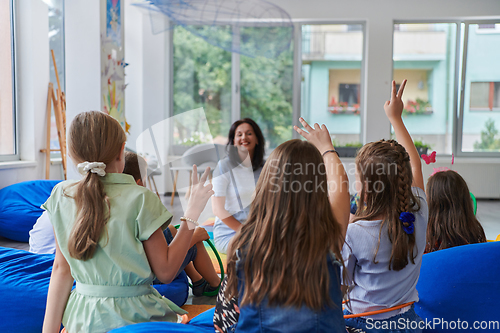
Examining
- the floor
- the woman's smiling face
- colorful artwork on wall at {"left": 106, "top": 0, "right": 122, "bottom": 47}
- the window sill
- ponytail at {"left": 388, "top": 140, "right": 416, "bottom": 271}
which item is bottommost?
the floor

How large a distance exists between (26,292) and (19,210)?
2042mm

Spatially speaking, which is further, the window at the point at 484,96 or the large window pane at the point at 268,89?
the large window pane at the point at 268,89

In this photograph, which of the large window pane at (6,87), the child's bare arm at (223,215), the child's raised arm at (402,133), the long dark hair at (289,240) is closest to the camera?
the long dark hair at (289,240)

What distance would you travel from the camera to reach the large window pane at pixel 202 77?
675cm

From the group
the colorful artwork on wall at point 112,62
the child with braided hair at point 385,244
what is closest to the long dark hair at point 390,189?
the child with braided hair at point 385,244

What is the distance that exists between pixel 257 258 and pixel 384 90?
19.6 ft

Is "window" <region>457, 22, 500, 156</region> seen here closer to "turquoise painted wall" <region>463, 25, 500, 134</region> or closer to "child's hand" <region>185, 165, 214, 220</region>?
"turquoise painted wall" <region>463, 25, 500, 134</region>

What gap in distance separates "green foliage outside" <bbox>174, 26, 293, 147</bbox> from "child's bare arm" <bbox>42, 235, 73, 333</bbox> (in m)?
5.53

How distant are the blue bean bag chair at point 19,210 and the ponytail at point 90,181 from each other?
2.74 metres

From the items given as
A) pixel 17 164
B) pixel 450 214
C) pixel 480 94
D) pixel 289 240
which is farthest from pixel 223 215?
pixel 480 94

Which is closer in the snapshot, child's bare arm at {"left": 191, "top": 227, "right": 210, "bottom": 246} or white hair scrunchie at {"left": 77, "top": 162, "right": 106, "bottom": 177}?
white hair scrunchie at {"left": 77, "top": 162, "right": 106, "bottom": 177}

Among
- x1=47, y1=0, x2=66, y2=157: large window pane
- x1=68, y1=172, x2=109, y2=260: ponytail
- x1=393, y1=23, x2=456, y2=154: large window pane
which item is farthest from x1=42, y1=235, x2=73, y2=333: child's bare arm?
x1=393, y1=23, x2=456, y2=154: large window pane

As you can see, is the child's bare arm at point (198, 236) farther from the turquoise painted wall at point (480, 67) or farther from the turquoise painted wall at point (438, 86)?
the turquoise painted wall at point (480, 67)

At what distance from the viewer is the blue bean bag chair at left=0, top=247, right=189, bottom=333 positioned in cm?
178
